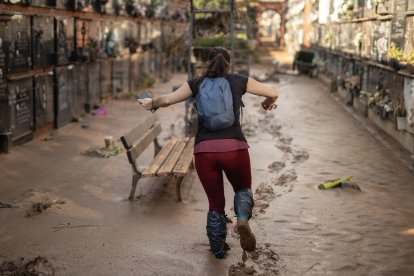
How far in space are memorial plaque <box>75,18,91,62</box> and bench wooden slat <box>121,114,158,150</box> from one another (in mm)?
6007

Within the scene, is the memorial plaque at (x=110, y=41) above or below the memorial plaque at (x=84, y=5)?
below

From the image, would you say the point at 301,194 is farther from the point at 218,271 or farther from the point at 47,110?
the point at 47,110

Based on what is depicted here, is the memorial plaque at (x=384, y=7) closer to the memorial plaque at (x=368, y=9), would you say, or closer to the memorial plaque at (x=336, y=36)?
the memorial plaque at (x=368, y=9)

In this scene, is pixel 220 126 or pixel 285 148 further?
pixel 285 148

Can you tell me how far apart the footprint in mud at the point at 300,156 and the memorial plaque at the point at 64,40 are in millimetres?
5696

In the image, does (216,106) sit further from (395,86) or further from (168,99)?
(395,86)

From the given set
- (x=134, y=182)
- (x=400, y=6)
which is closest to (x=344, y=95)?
(x=400, y=6)

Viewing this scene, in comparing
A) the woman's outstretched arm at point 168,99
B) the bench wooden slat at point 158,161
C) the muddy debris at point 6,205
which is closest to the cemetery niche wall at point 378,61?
the bench wooden slat at point 158,161

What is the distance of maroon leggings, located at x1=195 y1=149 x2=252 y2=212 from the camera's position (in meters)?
5.42

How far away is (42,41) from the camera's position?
12.8 metres

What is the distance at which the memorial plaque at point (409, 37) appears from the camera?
10.9 metres

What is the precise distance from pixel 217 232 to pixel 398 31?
791 centimetres

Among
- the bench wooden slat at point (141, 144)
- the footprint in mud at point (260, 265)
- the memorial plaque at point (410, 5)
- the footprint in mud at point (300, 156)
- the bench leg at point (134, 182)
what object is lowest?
the footprint in mud at point (300, 156)

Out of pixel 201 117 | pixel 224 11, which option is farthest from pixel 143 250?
pixel 224 11
